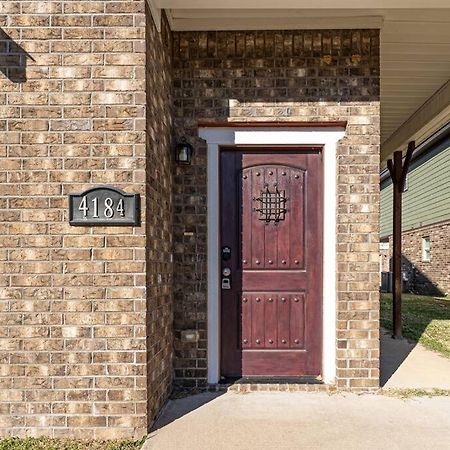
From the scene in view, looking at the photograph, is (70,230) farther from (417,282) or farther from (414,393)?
(417,282)

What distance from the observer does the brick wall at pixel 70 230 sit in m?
3.00

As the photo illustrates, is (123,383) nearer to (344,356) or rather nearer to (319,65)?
(344,356)

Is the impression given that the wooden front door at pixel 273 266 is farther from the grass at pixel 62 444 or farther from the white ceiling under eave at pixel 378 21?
the grass at pixel 62 444

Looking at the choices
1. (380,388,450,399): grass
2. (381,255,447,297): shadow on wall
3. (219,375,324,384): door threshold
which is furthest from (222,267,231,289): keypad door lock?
(381,255,447,297): shadow on wall

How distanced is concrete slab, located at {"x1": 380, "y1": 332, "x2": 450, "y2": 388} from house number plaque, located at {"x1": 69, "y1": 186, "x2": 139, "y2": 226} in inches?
112

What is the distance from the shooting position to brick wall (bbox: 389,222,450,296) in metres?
13.7

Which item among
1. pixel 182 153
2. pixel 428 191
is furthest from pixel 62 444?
pixel 428 191

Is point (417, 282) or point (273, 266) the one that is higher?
point (273, 266)

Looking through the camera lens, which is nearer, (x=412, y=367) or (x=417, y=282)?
(x=412, y=367)

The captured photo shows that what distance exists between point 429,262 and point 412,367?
37.5 feet

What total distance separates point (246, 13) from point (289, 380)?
130 inches

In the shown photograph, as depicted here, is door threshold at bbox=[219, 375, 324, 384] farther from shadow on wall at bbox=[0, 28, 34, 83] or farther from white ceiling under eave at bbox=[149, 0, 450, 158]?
white ceiling under eave at bbox=[149, 0, 450, 158]

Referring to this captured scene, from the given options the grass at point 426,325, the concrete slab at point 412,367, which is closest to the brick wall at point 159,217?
the concrete slab at point 412,367

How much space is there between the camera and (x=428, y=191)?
15.0m
